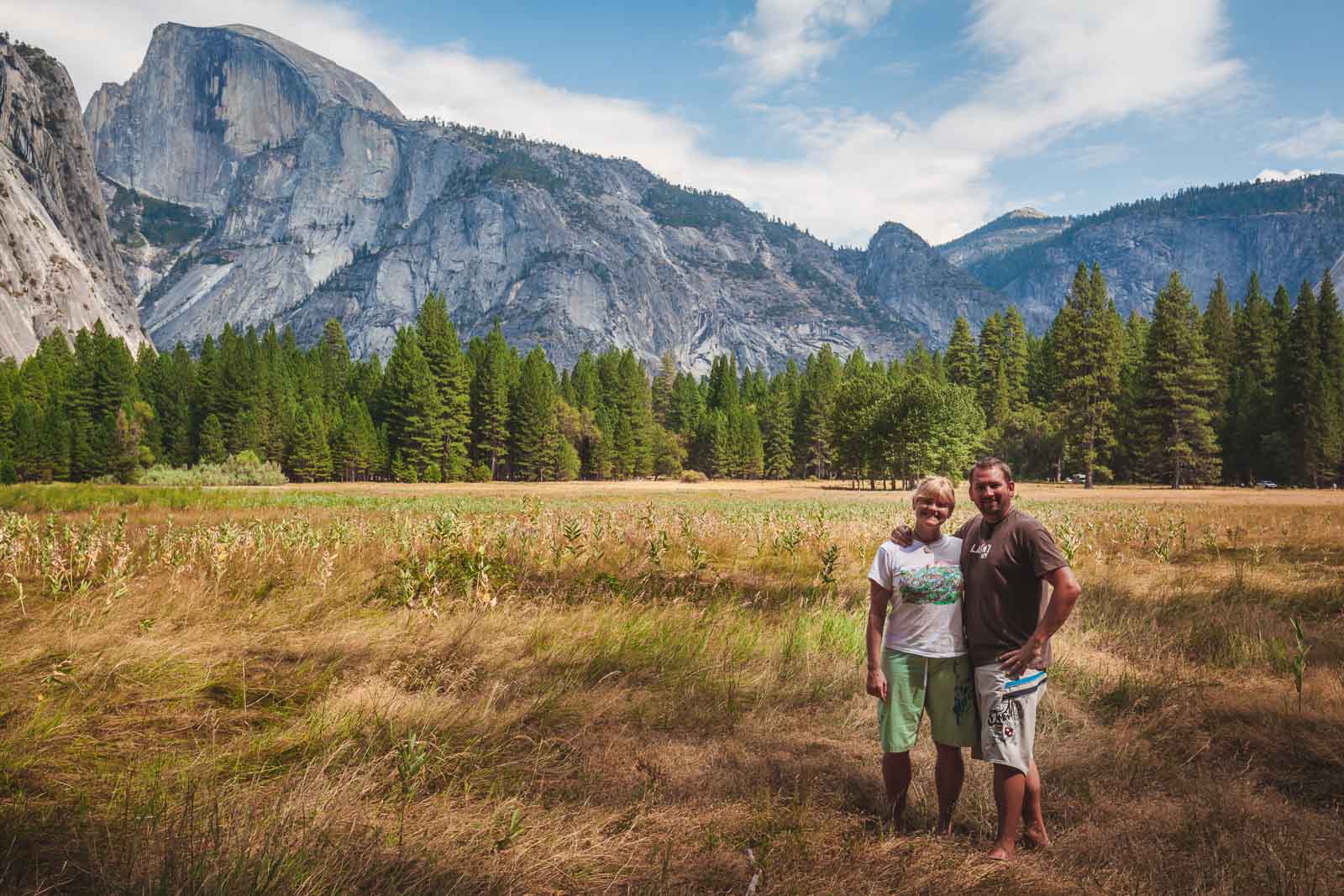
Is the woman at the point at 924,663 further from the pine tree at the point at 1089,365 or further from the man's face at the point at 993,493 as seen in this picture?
the pine tree at the point at 1089,365

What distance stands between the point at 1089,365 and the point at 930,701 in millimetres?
56691

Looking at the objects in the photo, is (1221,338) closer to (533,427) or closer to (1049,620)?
(533,427)

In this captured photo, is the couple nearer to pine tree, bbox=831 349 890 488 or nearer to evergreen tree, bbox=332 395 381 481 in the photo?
pine tree, bbox=831 349 890 488

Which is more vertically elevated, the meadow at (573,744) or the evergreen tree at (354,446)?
the evergreen tree at (354,446)

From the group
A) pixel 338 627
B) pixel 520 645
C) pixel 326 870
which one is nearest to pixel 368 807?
pixel 326 870

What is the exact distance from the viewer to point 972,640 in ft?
11.3

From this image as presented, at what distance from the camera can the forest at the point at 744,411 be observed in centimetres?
4622

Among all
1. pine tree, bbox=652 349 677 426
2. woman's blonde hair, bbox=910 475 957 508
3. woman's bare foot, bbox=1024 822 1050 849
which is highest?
pine tree, bbox=652 349 677 426

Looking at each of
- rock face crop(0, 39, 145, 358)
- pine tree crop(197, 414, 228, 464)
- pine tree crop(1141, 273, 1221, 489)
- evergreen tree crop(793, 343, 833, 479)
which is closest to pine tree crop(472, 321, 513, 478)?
pine tree crop(197, 414, 228, 464)

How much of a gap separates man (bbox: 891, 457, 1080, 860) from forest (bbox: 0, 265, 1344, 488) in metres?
47.2

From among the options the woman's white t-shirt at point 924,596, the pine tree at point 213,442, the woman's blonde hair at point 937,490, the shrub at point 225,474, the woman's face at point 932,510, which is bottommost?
the shrub at point 225,474

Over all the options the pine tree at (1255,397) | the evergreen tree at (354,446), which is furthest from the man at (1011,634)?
the evergreen tree at (354,446)

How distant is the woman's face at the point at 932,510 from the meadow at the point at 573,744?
162 cm

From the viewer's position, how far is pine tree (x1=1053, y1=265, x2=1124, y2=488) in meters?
49.4
